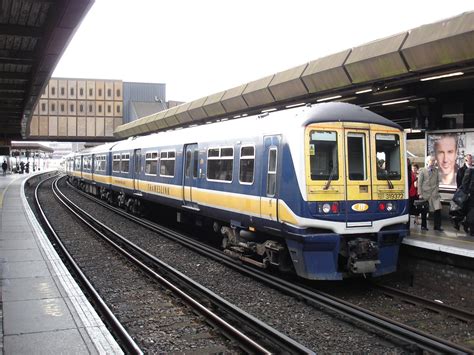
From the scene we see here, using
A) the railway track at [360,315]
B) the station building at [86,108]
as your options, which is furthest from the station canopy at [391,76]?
the station building at [86,108]

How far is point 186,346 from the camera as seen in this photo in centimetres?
591

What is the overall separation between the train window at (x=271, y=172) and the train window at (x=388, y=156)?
173 cm

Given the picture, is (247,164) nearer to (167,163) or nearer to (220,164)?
(220,164)

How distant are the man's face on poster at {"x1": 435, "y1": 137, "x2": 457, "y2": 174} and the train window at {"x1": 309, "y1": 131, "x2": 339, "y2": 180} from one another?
3.91 meters

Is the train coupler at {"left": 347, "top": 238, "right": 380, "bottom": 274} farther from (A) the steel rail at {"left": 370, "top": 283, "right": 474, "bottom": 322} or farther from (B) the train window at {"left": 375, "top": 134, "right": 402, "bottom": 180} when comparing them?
(B) the train window at {"left": 375, "top": 134, "right": 402, "bottom": 180}

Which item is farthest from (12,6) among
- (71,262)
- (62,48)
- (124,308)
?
(124,308)

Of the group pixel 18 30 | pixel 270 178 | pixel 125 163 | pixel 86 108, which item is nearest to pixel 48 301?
pixel 270 178

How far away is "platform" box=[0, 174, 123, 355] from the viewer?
4.96m

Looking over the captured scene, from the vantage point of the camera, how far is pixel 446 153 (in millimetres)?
10656

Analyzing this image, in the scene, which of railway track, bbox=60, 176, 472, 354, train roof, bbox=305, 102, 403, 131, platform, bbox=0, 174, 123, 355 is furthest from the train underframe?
platform, bbox=0, 174, 123, 355

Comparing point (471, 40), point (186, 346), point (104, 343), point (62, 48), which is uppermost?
point (62, 48)

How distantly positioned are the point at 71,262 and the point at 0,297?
377 cm

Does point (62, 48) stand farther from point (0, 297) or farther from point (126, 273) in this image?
point (0, 297)

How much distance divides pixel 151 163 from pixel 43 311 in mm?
10190
